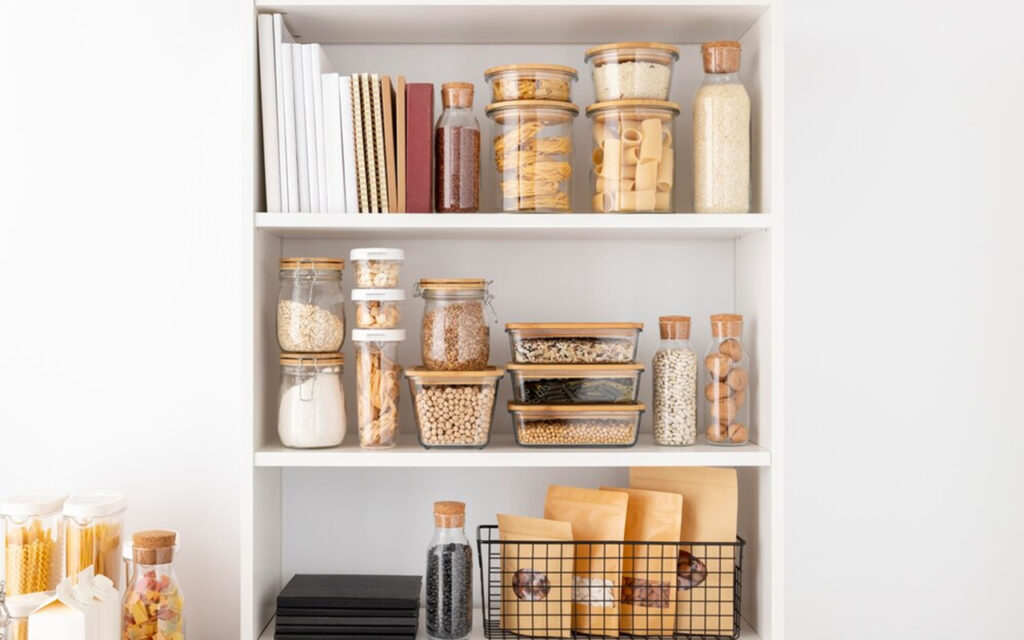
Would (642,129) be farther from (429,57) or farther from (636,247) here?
(429,57)

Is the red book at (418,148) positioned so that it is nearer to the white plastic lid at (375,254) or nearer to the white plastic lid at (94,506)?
the white plastic lid at (375,254)

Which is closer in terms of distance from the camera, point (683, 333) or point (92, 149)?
point (683, 333)

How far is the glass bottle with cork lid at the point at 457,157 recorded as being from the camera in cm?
157

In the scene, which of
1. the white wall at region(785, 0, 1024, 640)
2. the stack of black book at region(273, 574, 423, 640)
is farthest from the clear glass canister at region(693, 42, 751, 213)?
the stack of black book at region(273, 574, 423, 640)

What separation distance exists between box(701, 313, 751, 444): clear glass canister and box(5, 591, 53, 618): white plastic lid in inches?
41.2

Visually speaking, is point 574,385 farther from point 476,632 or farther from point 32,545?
point 32,545

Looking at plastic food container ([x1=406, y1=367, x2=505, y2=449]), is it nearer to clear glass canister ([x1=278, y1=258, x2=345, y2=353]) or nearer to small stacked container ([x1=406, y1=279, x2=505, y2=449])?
small stacked container ([x1=406, y1=279, x2=505, y2=449])

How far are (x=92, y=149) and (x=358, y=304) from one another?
63 cm

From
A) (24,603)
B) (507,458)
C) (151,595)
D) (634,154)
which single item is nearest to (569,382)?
(507,458)

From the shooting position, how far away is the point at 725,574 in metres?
1.57

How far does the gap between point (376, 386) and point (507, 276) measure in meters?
0.36

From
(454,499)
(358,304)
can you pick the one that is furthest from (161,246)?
(454,499)

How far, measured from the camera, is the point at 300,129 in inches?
61.3

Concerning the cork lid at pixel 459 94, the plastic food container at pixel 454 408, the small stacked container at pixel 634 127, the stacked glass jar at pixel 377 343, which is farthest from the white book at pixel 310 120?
the small stacked container at pixel 634 127
